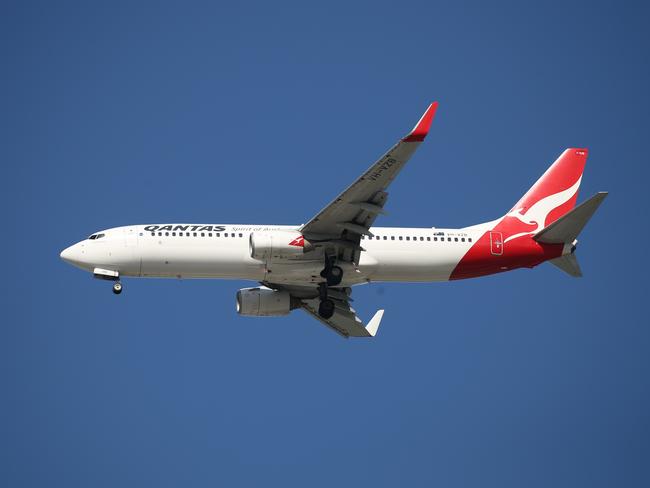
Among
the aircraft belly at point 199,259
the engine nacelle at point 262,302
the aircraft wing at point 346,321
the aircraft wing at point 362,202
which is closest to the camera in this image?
the aircraft wing at point 362,202

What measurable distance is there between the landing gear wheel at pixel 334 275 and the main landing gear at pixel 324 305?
5.01 feet

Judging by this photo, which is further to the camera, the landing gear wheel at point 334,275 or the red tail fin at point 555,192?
the red tail fin at point 555,192

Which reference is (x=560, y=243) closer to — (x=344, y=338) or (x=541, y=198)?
(x=541, y=198)

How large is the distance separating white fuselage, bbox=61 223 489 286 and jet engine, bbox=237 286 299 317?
12.6ft

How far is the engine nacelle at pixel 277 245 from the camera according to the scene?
52688 mm

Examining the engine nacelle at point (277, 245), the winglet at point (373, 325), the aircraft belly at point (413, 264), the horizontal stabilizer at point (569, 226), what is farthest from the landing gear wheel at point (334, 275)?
the horizontal stabilizer at point (569, 226)

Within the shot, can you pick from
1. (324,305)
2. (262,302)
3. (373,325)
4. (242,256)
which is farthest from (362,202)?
(373,325)

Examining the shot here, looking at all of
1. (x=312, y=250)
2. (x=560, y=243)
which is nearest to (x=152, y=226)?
(x=312, y=250)

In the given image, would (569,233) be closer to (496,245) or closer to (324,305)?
(496,245)

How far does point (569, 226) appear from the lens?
54.5m

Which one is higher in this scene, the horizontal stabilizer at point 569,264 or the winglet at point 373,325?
the horizontal stabilizer at point 569,264

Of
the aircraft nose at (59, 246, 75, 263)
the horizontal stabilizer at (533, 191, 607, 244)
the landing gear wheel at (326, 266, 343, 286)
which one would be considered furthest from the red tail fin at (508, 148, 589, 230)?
the aircraft nose at (59, 246, 75, 263)

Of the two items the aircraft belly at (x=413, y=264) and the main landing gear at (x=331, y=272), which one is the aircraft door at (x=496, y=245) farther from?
the main landing gear at (x=331, y=272)

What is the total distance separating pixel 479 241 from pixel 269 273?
10398 millimetres
